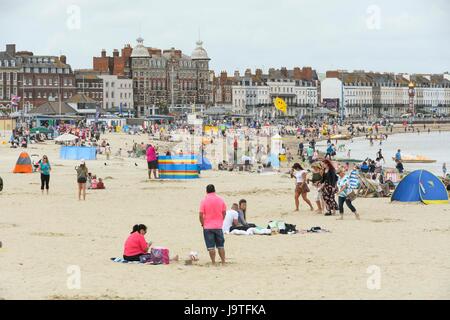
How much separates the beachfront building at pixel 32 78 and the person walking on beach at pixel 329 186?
88.3 m

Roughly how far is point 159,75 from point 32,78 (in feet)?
80.6

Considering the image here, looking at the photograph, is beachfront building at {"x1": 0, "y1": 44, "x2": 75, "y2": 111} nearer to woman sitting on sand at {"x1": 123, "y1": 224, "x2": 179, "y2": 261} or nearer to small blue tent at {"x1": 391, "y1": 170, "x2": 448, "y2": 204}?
small blue tent at {"x1": 391, "y1": 170, "x2": 448, "y2": 204}

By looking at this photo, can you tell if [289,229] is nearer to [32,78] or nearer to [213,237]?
[213,237]

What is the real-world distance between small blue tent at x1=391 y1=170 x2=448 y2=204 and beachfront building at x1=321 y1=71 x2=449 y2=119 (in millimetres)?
138819

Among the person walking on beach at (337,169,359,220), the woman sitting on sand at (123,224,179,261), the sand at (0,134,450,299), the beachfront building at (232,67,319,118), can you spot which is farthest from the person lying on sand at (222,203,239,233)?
the beachfront building at (232,67,319,118)

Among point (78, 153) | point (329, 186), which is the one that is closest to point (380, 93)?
point (78, 153)

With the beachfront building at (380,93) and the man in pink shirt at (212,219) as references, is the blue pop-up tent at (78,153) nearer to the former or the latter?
the man in pink shirt at (212,219)

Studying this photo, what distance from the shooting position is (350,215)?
1964 cm

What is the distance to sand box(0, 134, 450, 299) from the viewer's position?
37.3 ft

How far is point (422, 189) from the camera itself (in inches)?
866

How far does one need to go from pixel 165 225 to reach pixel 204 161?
64.4 feet

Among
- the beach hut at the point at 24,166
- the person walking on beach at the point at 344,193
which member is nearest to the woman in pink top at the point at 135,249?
the person walking on beach at the point at 344,193

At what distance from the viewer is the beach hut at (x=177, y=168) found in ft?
99.7
